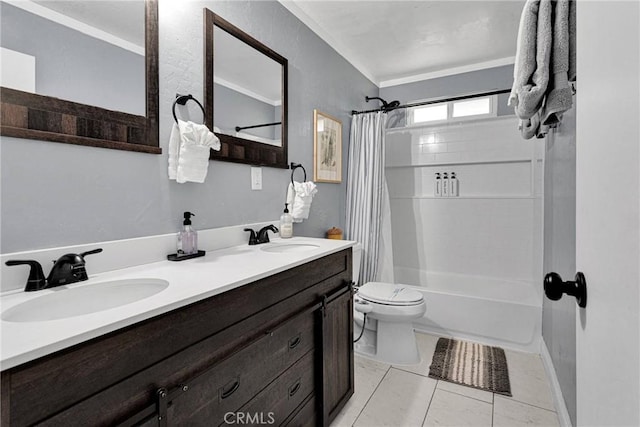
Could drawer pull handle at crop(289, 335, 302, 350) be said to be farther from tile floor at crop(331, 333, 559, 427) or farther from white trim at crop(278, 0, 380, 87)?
white trim at crop(278, 0, 380, 87)

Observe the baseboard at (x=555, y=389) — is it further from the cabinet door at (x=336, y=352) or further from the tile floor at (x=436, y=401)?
the cabinet door at (x=336, y=352)

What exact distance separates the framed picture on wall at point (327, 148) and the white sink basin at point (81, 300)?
5.03 ft

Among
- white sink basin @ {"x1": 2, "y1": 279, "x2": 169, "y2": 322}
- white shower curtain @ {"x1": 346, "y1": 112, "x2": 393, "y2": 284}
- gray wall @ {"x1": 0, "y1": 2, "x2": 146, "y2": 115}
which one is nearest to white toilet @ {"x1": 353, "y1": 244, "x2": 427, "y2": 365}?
white shower curtain @ {"x1": 346, "y1": 112, "x2": 393, "y2": 284}

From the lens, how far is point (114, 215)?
1180 mm

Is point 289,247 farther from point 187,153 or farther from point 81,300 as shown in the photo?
point 81,300

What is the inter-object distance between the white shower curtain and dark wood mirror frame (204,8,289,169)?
0.96 metres

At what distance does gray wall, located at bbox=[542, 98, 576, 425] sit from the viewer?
1497mm

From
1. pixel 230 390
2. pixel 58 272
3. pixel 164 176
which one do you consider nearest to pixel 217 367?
pixel 230 390

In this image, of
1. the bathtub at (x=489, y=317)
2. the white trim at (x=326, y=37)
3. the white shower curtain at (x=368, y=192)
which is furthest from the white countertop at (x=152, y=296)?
the white trim at (x=326, y=37)

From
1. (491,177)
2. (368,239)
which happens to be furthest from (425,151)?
(368,239)

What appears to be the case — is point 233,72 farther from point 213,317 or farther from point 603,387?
point 603,387

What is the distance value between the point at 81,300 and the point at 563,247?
2.13m

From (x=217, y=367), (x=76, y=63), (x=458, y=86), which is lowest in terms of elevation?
(x=217, y=367)

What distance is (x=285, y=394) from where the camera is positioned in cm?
127
